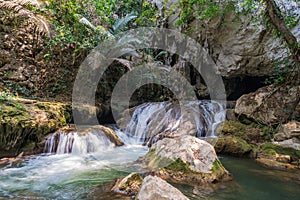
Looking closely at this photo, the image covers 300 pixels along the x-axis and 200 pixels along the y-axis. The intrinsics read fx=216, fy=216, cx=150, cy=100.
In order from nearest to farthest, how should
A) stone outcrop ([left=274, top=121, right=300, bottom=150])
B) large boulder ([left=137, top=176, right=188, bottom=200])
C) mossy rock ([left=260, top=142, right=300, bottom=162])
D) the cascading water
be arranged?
large boulder ([left=137, top=176, right=188, bottom=200]) → the cascading water → mossy rock ([left=260, top=142, right=300, bottom=162]) → stone outcrop ([left=274, top=121, right=300, bottom=150])

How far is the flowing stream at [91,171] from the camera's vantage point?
2.91 metres

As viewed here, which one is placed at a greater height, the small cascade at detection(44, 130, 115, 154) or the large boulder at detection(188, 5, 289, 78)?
the large boulder at detection(188, 5, 289, 78)

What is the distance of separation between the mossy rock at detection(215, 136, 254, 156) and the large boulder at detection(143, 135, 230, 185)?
1.61m

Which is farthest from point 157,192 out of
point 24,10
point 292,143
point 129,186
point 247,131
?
point 24,10

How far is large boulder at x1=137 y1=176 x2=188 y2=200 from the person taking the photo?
2121 millimetres

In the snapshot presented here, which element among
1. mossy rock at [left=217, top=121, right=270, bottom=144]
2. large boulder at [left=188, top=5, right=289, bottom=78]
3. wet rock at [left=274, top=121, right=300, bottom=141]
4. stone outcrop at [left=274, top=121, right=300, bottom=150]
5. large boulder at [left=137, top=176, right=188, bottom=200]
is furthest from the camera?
large boulder at [left=188, top=5, right=289, bottom=78]

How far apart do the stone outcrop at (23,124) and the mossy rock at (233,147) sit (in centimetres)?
402

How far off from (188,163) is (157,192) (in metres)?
1.46

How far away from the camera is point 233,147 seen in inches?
202

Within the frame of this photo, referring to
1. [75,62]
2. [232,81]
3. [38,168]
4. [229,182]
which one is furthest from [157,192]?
[232,81]

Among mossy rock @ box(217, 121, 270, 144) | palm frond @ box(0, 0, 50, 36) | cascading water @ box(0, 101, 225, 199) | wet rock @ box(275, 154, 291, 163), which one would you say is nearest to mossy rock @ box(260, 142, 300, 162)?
wet rock @ box(275, 154, 291, 163)

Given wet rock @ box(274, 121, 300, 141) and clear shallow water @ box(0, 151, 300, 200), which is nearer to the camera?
clear shallow water @ box(0, 151, 300, 200)

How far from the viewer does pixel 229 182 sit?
11.3 ft

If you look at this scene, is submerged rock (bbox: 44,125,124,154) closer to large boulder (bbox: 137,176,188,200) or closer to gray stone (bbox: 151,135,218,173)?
gray stone (bbox: 151,135,218,173)
